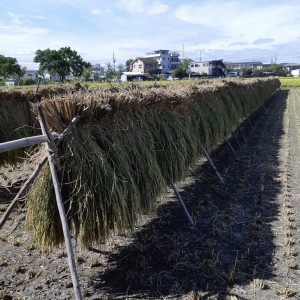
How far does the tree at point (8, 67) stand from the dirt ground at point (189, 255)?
48.9 metres

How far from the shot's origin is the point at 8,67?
2041 inches

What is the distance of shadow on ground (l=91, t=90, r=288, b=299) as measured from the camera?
3846 millimetres

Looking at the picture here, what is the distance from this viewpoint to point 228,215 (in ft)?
18.9

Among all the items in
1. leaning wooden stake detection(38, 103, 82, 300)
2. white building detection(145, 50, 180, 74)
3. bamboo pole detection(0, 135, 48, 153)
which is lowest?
leaning wooden stake detection(38, 103, 82, 300)

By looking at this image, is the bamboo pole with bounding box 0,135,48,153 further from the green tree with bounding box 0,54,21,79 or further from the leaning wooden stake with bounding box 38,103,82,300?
the green tree with bounding box 0,54,21,79

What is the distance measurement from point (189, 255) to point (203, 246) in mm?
343

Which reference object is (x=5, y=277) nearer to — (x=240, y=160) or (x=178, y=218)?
(x=178, y=218)

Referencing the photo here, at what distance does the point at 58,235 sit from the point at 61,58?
63042mm

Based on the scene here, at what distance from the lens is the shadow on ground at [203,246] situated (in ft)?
12.6

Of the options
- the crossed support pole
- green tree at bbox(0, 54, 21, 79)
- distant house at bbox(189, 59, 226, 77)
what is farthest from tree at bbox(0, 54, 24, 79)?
the crossed support pole

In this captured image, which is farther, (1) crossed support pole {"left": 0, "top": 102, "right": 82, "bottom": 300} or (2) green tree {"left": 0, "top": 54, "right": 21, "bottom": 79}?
(2) green tree {"left": 0, "top": 54, "right": 21, "bottom": 79}

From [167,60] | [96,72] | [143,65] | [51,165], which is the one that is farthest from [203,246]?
[167,60]

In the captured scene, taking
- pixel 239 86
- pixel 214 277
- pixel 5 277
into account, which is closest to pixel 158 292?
pixel 214 277

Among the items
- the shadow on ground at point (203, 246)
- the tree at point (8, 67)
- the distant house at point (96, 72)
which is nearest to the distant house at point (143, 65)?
the distant house at point (96, 72)
